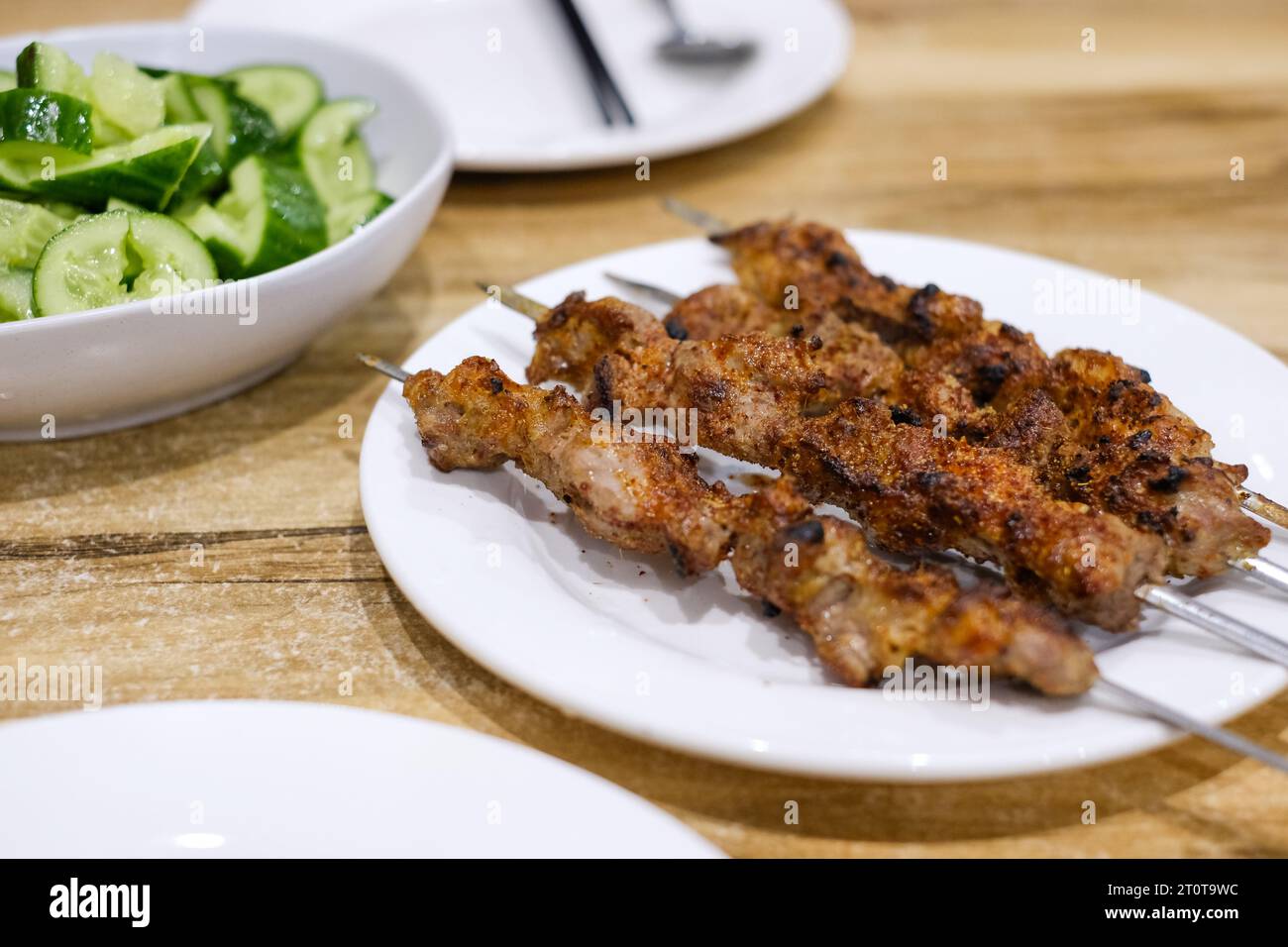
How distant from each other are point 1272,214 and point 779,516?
338 centimetres

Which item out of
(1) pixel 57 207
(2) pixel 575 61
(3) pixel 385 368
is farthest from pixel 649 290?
(2) pixel 575 61

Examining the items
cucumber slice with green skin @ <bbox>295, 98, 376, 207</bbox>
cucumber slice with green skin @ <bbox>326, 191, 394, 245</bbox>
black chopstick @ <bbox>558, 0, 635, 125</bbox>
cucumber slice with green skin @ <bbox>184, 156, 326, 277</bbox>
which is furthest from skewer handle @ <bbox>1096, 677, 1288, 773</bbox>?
black chopstick @ <bbox>558, 0, 635, 125</bbox>

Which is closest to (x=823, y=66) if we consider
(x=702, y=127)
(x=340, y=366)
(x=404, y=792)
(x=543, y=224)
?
(x=702, y=127)

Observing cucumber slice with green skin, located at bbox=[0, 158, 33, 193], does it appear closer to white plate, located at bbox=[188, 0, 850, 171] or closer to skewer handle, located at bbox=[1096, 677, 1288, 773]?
white plate, located at bbox=[188, 0, 850, 171]

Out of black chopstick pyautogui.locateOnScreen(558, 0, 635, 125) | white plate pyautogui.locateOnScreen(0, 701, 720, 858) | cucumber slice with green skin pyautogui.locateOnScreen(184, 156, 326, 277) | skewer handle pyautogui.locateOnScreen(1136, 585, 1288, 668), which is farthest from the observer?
black chopstick pyautogui.locateOnScreen(558, 0, 635, 125)

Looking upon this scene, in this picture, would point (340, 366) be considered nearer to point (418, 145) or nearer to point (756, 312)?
point (418, 145)

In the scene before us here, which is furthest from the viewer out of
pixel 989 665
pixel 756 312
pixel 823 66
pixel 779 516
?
pixel 823 66

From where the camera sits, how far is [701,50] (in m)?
5.69

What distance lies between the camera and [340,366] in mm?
3791

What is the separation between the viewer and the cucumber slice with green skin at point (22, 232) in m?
3.10

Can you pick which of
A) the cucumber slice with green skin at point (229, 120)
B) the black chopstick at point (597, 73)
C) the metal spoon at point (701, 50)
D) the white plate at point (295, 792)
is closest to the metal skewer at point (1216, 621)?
the white plate at point (295, 792)

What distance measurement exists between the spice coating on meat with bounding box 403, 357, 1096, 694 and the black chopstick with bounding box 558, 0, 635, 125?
2.61m

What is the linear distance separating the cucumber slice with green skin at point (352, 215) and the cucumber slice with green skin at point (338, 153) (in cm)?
9

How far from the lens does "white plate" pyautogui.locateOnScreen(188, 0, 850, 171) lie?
16.1ft
